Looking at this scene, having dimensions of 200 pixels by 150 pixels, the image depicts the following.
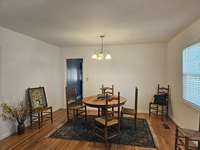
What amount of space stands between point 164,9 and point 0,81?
10.9ft

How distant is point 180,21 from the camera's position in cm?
279

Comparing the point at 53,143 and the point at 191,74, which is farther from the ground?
the point at 191,74

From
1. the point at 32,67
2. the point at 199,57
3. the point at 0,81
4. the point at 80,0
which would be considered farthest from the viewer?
the point at 32,67

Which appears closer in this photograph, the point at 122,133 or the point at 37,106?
the point at 122,133

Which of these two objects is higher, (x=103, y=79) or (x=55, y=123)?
(x=103, y=79)

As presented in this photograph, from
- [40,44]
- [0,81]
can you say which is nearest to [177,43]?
[40,44]

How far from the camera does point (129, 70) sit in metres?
5.19

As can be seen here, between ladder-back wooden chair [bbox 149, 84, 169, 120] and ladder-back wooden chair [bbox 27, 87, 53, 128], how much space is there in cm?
313

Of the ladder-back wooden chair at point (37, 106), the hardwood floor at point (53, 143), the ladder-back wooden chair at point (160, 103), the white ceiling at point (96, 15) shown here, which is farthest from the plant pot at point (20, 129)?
the ladder-back wooden chair at point (160, 103)

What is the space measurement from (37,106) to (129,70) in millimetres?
3115

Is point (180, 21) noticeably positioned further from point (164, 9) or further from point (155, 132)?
point (155, 132)

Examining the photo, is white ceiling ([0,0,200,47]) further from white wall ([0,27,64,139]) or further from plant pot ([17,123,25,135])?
plant pot ([17,123,25,135])

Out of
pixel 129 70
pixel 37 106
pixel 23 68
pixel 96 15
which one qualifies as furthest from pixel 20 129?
pixel 129 70

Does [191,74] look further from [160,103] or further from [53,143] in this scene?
[53,143]
